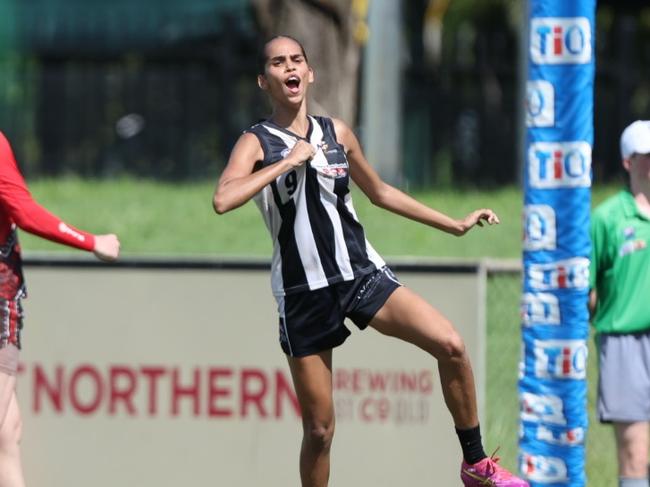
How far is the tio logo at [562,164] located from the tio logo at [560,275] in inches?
12.9

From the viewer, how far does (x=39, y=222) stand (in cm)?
620

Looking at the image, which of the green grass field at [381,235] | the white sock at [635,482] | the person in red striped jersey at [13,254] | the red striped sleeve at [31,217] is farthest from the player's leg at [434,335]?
the green grass field at [381,235]

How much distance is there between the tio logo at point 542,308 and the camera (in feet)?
20.5

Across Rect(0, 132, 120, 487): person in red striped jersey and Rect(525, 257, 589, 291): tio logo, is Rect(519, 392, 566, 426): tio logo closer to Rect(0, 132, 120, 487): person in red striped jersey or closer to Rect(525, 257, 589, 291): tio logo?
Rect(525, 257, 589, 291): tio logo

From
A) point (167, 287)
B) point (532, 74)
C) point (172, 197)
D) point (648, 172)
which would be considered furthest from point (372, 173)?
point (172, 197)

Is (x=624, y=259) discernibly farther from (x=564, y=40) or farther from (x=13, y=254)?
(x=13, y=254)

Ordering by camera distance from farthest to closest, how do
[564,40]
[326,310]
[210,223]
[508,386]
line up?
[210,223] < [508,386] < [326,310] < [564,40]

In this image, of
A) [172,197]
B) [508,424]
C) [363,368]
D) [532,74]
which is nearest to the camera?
[532,74]

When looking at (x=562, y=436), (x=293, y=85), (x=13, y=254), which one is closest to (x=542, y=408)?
(x=562, y=436)

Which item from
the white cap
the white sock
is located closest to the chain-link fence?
the white sock

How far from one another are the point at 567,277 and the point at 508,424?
2.58 meters

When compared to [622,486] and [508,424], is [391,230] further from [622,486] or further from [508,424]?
[622,486]

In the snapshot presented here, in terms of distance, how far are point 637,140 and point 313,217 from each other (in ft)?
5.32

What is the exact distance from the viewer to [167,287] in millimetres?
8070
